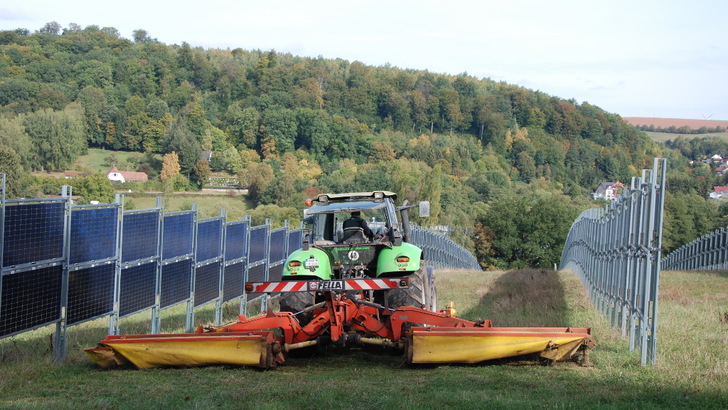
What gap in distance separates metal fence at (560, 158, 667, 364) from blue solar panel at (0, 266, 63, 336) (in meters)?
6.91

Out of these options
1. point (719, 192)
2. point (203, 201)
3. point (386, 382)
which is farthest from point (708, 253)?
point (719, 192)

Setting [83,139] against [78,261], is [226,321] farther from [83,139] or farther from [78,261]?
[83,139]

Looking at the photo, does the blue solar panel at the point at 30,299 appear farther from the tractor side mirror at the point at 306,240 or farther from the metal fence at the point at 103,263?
the tractor side mirror at the point at 306,240

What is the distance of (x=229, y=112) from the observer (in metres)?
153

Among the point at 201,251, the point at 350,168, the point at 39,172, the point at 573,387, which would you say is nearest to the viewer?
the point at 573,387

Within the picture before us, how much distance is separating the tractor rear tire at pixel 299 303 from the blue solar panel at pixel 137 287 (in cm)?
271

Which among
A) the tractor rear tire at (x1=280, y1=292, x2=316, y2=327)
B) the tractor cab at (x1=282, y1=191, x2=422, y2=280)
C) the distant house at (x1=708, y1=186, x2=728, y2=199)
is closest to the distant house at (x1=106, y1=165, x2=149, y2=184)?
the distant house at (x1=708, y1=186, x2=728, y2=199)

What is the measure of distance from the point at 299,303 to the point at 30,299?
3.21 m

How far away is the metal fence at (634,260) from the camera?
988 centimetres

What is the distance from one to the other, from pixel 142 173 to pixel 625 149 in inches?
3847

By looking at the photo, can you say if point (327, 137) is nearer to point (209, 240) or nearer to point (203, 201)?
point (203, 201)

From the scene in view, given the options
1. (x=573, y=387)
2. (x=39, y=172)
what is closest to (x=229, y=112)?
(x=39, y=172)

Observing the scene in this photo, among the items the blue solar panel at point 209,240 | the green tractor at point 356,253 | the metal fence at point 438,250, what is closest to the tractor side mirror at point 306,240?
the green tractor at point 356,253

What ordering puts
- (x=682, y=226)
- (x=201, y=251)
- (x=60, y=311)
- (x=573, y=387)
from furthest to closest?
(x=682, y=226) → (x=201, y=251) → (x=60, y=311) → (x=573, y=387)
